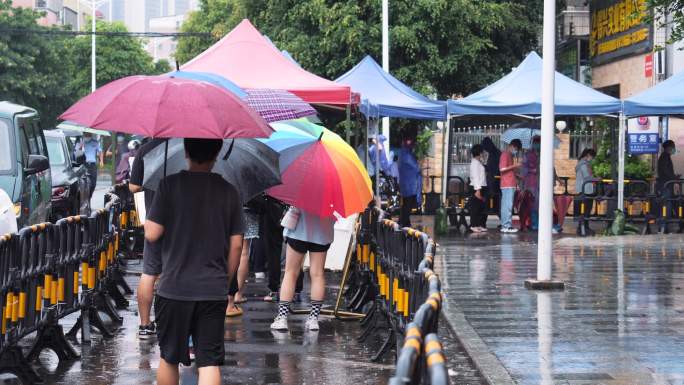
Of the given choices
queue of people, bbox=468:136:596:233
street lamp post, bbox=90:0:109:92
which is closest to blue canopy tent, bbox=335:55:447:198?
queue of people, bbox=468:136:596:233

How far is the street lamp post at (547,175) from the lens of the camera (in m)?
13.5

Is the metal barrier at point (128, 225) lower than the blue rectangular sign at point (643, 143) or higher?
lower

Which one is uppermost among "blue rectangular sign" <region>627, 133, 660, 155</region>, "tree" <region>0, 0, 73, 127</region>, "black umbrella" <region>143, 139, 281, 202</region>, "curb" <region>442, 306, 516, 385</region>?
"tree" <region>0, 0, 73, 127</region>

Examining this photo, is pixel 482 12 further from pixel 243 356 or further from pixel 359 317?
pixel 243 356

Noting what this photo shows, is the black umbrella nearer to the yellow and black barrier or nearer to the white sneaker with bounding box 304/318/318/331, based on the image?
the white sneaker with bounding box 304/318/318/331

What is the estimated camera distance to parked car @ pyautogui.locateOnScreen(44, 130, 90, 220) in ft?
60.7

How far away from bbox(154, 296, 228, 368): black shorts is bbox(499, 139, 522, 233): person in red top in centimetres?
1603

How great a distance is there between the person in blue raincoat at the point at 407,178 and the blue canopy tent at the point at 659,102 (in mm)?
3772

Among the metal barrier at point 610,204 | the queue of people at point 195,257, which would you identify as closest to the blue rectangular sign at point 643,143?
the metal barrier at point 610,204

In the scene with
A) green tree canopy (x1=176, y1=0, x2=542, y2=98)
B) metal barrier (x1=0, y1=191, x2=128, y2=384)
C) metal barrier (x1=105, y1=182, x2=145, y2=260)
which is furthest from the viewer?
green tree canopy (x1=176, y1=0, x2=542, y2=98)

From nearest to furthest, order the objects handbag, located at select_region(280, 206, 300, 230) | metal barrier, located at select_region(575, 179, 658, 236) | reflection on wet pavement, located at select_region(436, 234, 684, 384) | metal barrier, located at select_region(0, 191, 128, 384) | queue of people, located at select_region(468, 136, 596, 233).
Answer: metal barrier, located at select_region(0, 191, 128, 384) → reflection on wet pavement, located at select_region(436, 234, 684, 384) → handbag, located at select_region(280, 206, 300, 230) → queue of people, located at select_region(468, 136, 596, 233) → metal barrier, located at select_region(575, 179, 658, 236)

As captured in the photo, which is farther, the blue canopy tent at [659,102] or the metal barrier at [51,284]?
the blue canopy tent at [659,102]

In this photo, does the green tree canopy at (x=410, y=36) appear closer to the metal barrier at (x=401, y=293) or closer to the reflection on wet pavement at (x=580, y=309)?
the reflection on wet pavement at (x=580, y=309)

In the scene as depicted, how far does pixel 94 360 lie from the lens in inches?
363
